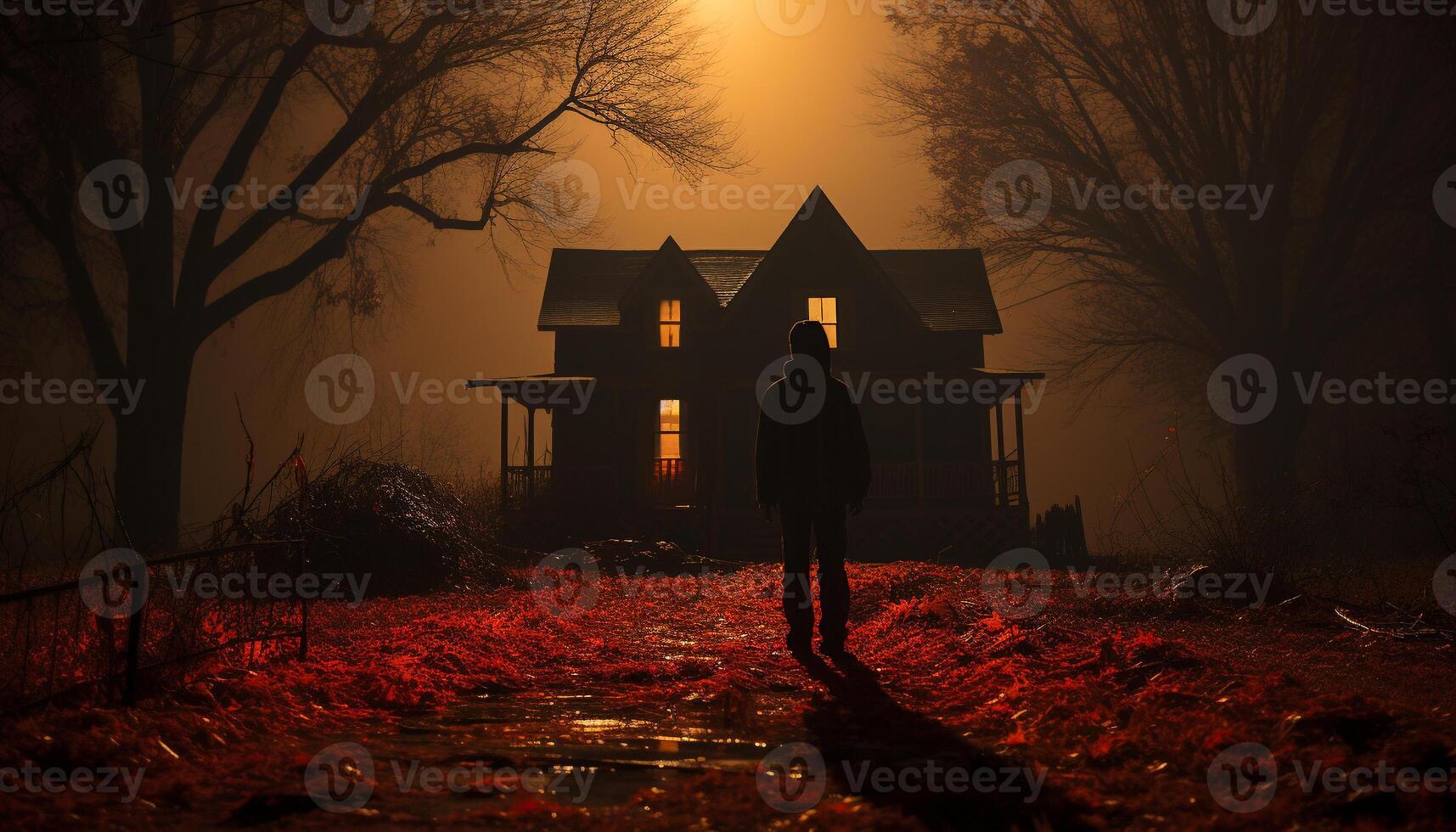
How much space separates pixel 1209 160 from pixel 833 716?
23240mm

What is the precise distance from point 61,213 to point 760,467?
15.8m

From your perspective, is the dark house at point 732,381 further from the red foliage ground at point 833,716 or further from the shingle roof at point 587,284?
the red foliage ground at point 833,716

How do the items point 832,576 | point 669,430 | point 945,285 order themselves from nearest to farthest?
point 832,576 < point 669,430 < point 945,285

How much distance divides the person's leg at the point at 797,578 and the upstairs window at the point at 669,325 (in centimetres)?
1896

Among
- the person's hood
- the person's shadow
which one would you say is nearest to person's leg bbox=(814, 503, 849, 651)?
the person's hood

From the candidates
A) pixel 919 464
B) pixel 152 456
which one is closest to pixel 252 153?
pixel 152 456

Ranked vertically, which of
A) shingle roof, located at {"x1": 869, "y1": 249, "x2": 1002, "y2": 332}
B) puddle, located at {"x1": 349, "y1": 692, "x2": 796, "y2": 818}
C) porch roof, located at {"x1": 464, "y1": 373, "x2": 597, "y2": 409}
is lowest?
puddle, located at {"x1": 349, "y1": 692, "x2": 796, "y2": 818}

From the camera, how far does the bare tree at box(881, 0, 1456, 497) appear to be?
2291 cm

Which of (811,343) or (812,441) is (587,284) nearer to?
(811,343)

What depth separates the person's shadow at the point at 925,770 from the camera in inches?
138

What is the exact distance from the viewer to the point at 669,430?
25984 millimetres

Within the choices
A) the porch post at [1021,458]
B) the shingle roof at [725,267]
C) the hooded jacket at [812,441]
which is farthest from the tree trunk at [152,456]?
the porch post at [1021,458]

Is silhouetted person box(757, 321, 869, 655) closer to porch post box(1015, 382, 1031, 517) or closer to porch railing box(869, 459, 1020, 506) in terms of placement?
porch railing box(869, 459, 1020, 506)

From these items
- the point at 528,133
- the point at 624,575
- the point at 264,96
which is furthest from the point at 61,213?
the point at 624,575
